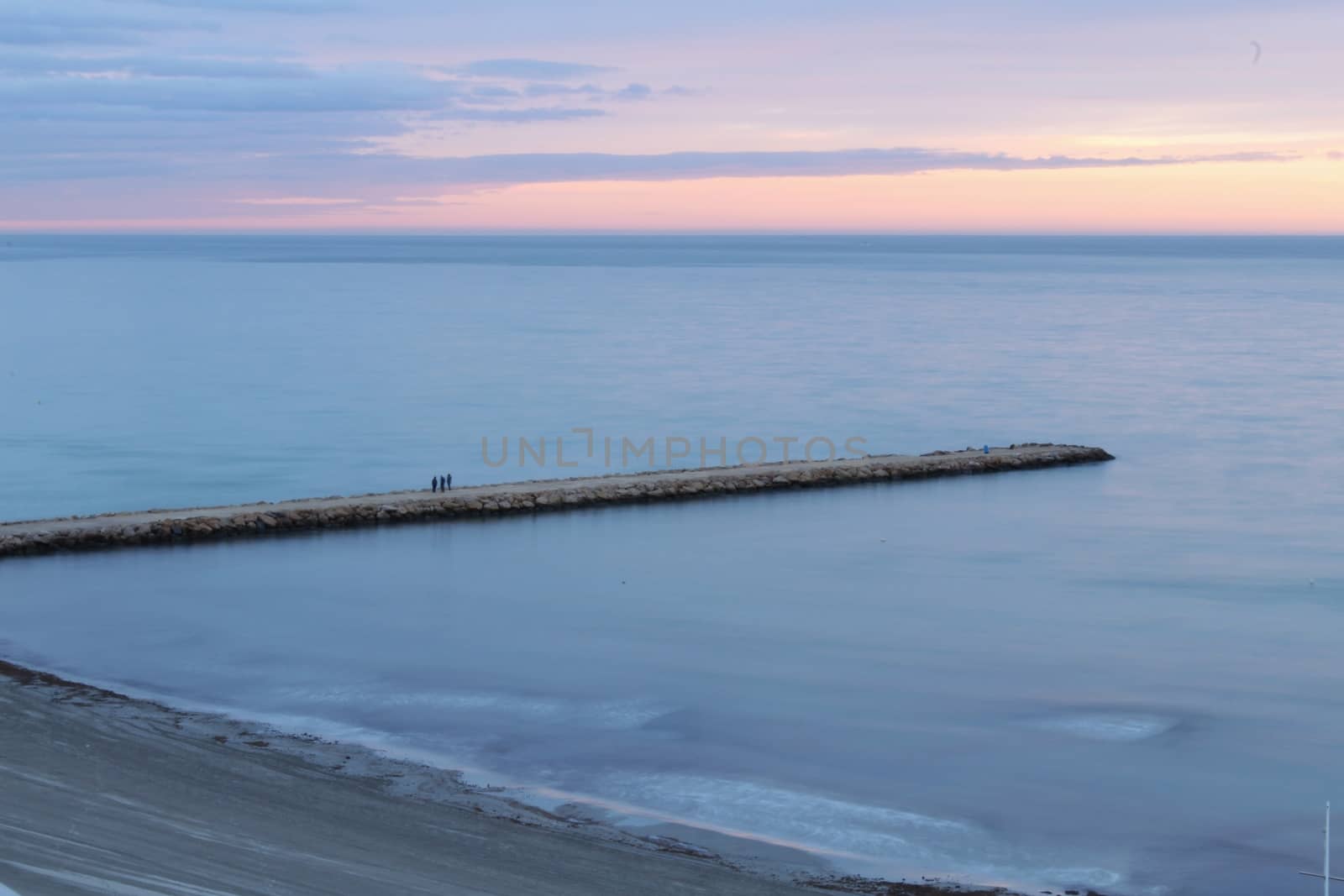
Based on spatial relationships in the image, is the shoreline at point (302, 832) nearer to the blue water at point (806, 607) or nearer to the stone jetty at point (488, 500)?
the blue water at point (806, 607)

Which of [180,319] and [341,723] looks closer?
[341,723]

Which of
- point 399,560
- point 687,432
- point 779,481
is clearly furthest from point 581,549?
point 687,432

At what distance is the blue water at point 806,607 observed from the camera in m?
17.1

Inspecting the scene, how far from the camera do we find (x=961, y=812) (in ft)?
54.2

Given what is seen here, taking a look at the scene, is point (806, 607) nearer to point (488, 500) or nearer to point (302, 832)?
point (488, 500)

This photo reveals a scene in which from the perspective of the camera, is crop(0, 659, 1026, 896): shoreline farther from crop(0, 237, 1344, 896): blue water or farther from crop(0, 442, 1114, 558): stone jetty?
crop(0, 442, 1114, 558): stone jetty

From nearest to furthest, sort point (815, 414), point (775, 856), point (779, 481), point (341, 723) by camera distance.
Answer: point (775, 856)
point (341, 723)
point (779, 481)
point (815, 414)

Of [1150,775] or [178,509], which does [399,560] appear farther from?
[1150,775]

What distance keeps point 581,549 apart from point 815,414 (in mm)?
24770

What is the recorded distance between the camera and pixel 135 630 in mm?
24109

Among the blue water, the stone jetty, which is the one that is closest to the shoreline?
the blue water

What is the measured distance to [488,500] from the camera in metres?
34.7

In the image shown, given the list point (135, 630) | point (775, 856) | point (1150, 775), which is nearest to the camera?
point (775, 856)

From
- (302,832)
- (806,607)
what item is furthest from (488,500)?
(302,832)
